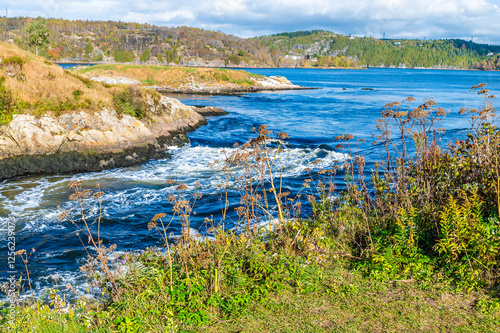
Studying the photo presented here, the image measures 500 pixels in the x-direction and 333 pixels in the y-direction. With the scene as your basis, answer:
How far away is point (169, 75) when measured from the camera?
→ 77000 mm

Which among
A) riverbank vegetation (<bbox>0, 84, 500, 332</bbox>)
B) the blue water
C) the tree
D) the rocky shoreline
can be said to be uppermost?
the tree

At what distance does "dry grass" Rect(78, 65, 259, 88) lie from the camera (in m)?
73.4

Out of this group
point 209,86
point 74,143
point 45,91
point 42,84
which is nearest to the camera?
point 74,143

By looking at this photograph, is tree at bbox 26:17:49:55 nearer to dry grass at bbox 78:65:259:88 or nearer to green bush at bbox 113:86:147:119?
dry grass at bbox 78:65:259:88

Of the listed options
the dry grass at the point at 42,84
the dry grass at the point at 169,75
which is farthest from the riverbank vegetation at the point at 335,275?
the dry grass at the point at 169,75

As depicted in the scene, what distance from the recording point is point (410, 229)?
6.59 meters

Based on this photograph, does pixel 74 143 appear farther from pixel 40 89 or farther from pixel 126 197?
pixel 126 197

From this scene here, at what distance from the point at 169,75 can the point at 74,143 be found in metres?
59.5

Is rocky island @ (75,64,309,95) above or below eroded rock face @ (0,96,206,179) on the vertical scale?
above

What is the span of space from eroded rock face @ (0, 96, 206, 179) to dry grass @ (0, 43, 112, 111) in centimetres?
170

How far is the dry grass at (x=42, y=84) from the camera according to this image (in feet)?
72.3

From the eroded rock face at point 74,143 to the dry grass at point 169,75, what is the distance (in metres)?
52.1

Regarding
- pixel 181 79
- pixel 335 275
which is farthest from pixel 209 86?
pixel 335 275

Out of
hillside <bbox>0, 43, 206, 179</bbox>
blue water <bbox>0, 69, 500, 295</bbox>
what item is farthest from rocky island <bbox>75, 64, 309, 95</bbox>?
hillside <bbox>0, 43, 206, 179</bbox>
